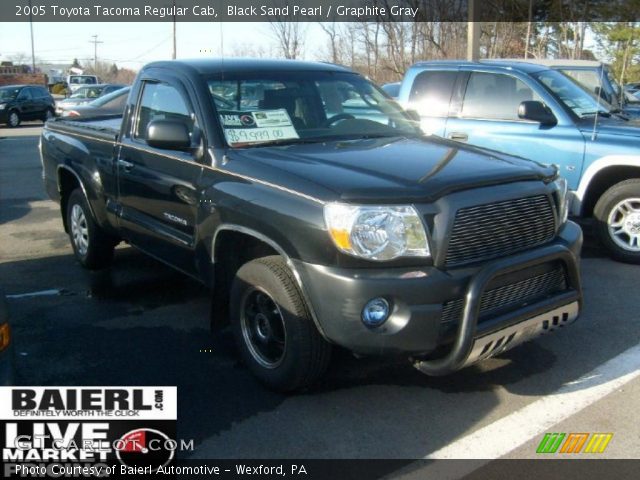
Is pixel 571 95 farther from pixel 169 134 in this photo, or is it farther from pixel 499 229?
pixel 169 134

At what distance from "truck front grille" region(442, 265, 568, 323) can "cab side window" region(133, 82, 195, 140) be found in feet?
6.94

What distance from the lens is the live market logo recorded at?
3.21m

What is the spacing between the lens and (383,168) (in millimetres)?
3756

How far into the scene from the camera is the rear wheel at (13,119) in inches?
1063

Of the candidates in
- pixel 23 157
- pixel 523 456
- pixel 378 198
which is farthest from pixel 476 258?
pixel 23 157

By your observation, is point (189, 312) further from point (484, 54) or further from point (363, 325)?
point (484, 54)

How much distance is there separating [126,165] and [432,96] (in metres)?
3.79

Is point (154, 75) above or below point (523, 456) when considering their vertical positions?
above

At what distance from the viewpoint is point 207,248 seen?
4289 mm


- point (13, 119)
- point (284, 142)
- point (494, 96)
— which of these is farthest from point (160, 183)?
point (13, 119)

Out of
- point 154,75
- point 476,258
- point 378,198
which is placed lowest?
point 476,258

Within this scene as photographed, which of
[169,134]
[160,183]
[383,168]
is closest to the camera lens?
[383,168]

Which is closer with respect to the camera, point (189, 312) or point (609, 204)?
point (189, 312)

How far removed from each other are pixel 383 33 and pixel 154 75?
17020mm
